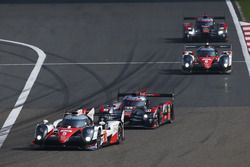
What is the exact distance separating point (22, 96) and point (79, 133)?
1472cm

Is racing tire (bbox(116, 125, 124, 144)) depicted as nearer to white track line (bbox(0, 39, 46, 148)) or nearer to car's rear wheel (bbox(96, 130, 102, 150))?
car's rear wheel (bbox(96, 130, 102, 150))

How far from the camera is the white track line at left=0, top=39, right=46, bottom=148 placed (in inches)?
1565

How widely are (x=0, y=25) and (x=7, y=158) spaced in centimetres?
3920

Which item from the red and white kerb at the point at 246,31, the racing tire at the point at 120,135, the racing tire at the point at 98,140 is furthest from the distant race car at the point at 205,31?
the racing tire at the point at 98,140

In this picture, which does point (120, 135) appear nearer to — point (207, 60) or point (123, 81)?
point (123, 81)

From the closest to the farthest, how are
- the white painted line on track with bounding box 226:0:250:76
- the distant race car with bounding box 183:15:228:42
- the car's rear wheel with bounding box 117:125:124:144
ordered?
the car's rear wheel with bounding box 117:125:124:144
the white painted line on track with bounding box 226:0:250:76
the distant race car with bounding box 183:15:228:42

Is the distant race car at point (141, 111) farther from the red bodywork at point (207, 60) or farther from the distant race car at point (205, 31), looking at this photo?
the distant race car at point (205, 31)

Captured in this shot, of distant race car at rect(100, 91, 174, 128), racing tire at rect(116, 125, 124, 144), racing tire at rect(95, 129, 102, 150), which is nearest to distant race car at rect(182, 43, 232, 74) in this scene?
distant race car at rect(100, 91, 174, 128)

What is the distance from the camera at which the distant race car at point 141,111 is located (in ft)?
129

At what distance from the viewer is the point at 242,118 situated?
41.3m

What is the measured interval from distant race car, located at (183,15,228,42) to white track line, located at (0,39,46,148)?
10.2 meters

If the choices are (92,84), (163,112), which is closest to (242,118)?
(163,112)

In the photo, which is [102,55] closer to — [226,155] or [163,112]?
[163,112]

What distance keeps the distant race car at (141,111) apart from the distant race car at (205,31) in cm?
2295
